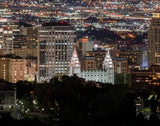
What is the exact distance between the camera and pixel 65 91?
10969cm

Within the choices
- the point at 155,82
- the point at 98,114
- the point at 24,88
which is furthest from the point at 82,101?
the point at 155,82

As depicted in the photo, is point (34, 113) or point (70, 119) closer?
point (70, 119)

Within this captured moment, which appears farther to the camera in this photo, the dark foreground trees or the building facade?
the building facade

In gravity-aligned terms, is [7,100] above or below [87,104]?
below

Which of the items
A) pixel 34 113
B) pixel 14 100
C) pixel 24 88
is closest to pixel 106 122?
pixel 34 113

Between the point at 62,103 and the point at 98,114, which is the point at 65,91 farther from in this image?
the point at 98,114

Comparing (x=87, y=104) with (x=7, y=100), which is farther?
(x=7, y=100)

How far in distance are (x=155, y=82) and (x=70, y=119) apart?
104500 mm

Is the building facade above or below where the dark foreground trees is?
below

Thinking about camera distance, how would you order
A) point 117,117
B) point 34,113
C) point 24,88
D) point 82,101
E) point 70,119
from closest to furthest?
point 117,117 < point 70,119 < point 82,101 < point 34,113 < point 24,88

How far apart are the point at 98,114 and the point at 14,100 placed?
4673 centimetres

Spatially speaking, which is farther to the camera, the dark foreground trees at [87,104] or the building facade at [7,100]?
the building facade at [7,100]

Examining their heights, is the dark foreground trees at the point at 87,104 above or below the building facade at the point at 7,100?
above

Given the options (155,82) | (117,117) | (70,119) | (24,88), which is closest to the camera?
(117,117)
